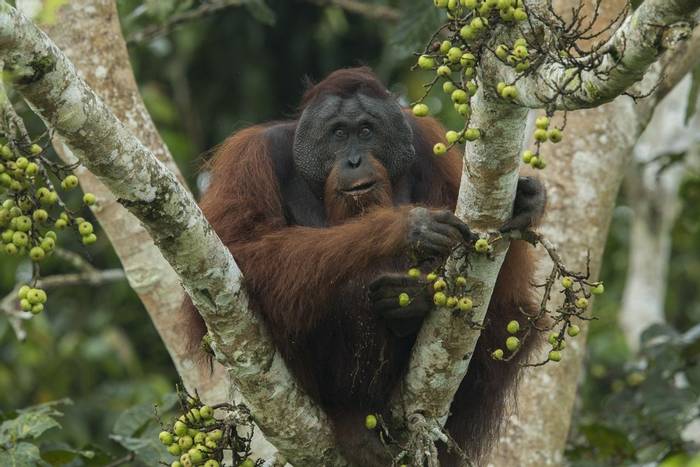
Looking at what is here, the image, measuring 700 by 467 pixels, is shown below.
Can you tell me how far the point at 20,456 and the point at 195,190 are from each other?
19.4 ft

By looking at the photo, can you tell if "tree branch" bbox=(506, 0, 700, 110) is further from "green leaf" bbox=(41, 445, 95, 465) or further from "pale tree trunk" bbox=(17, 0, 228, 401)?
"green leaf" bbox=(41, 445, 95, 465)

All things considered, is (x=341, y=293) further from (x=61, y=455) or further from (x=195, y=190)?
(x=195, y=190)

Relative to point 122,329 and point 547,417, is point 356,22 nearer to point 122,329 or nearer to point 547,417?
point 122,329

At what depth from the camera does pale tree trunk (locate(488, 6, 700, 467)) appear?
6.23 m

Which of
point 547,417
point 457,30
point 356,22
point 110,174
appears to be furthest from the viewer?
point 356,22

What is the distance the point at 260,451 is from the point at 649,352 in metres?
2.90

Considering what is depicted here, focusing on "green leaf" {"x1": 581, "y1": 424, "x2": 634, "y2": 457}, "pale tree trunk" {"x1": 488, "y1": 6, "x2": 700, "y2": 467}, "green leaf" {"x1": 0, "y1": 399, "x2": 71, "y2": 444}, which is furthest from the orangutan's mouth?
"green leaf" {"x1": 581, "y1": 424, "x2": 634, "y2": 457}

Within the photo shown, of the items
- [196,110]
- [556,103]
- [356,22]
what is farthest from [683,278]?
[556,103]

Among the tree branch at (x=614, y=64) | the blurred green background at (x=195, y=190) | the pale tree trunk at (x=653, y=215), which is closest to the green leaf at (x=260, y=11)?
the blurred green background at (x=195, y=190)

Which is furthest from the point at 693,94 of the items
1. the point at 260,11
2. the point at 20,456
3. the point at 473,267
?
the point at 20,456

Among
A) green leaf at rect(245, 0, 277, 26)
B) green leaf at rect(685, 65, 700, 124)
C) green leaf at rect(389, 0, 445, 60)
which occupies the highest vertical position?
green leaf at rect(245, 0, 277, 26)

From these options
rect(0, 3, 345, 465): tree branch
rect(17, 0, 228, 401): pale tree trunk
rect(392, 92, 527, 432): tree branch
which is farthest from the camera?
rect(17, 0, 228, 401): pale tree trunk

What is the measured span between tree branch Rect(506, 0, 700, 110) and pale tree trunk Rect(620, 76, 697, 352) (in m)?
7.58

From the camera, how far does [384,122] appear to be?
19.5ft
